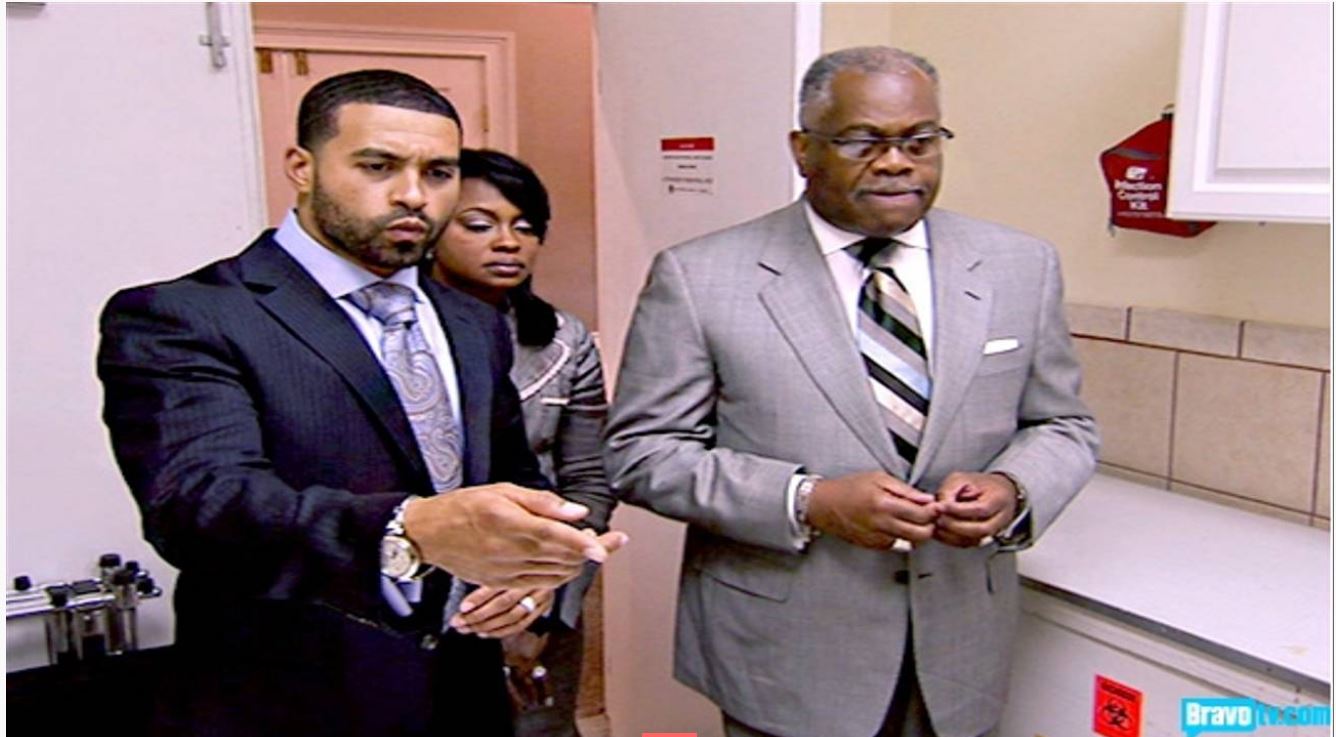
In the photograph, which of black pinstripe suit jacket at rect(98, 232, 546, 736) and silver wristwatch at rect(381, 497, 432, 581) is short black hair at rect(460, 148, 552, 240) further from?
silver wristwatch at rect(381, 497, 432, 581)

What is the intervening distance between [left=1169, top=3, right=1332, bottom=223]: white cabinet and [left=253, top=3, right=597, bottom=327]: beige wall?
2839mm

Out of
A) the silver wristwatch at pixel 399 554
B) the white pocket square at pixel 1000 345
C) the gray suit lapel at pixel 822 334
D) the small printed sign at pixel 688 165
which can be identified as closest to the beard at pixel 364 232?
the silver wristwatch at pixel 399 554

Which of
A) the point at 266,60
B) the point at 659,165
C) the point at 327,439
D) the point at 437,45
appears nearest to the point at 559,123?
the point at 437,45

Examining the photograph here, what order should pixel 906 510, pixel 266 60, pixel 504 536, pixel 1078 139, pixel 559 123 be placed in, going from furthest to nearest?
pixel 559 123 → pixel 266 60 → pixel 1078 139 → pixel 906 510 → pixel 504 536

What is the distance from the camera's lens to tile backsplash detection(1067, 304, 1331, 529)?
1.67m

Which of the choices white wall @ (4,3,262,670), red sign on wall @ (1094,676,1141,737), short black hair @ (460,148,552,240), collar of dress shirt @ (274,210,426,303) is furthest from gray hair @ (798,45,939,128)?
white wall @ (4,3,262,670)

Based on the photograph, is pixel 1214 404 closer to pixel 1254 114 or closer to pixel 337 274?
pixel 1254 114

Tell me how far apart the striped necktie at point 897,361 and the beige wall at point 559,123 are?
2829 mm

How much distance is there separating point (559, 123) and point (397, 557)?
3.41 meters

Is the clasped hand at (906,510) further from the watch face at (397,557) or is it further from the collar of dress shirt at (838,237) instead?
the watch face at (397,557)

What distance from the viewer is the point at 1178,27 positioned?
177 centimetres

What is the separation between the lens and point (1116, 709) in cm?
145

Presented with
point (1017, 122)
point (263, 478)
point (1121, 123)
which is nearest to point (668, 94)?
point (1017, 122)

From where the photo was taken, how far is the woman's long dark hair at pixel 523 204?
65.4 inches
